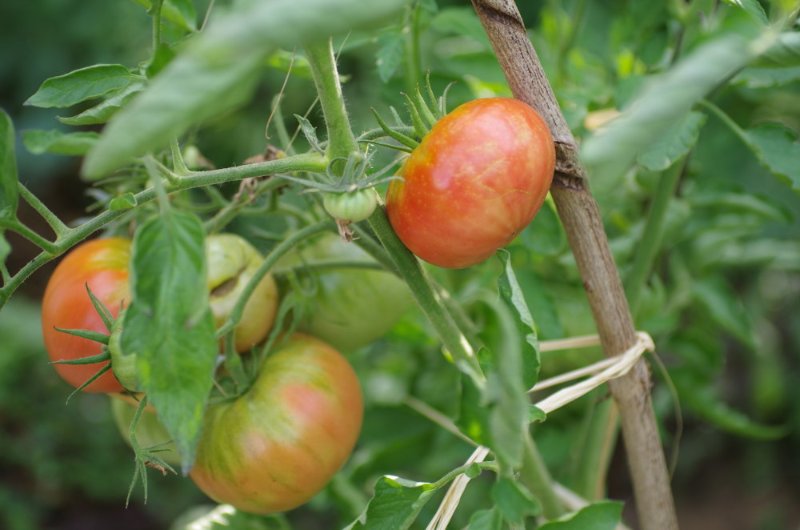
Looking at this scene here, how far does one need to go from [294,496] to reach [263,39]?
1.41 ft

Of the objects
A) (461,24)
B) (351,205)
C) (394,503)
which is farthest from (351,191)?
(461,24)

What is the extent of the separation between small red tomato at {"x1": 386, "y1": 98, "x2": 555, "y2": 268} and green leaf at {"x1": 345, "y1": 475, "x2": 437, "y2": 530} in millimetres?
160

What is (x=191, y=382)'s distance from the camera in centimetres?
43

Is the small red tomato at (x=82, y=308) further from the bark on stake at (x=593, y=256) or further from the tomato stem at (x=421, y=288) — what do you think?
the bark on stake at (x=593, y=256)

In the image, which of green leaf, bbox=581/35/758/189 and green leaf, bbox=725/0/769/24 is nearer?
green leaf, bbox=581/35/758/189

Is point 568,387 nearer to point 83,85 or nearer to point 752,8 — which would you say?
point 752,8

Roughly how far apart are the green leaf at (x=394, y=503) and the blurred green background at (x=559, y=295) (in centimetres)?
15

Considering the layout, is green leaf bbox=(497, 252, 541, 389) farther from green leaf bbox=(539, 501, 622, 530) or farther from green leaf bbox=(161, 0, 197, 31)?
green leaf bbox=(161, 0, 197, 31)

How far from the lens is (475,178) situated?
1.57 ft

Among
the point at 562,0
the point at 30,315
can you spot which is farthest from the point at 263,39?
the point at 30,315

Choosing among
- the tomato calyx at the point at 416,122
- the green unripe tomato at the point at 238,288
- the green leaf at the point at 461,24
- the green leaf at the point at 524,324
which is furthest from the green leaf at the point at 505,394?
the green leaf at the point at 461,24

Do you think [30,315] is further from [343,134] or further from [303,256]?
[343,134]

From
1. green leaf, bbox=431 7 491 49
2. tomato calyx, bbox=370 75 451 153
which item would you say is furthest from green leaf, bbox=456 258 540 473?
green leaf, bbox=431 7 491 49

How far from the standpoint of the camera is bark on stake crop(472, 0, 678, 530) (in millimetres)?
551
